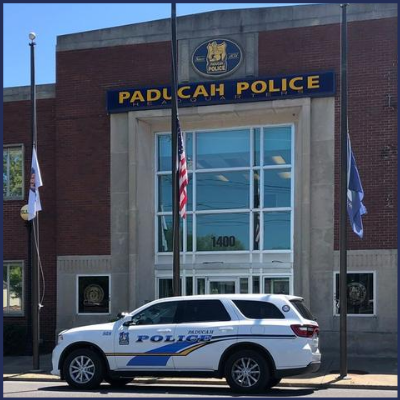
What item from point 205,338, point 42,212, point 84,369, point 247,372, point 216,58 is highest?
point 216,58

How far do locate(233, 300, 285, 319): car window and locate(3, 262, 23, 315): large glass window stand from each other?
10.1m

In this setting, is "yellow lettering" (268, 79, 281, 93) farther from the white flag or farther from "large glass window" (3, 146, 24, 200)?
"large glass window" (3, 146, 24, 200)

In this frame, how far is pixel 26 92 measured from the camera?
64.4ft

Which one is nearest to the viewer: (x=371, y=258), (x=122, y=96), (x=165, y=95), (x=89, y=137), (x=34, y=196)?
(x=34, y=196)

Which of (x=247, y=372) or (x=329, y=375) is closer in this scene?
(x=247, y=372)

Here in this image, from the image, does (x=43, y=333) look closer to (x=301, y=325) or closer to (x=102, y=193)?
(x=102, y=193)

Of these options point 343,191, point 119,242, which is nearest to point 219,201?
point 119,242

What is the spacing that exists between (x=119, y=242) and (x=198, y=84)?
495cm

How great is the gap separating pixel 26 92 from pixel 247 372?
12489 mm

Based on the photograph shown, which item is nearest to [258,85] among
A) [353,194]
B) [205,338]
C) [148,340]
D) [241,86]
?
[241,86]

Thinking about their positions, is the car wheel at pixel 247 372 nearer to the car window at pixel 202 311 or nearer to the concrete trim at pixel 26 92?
the car window at pixel 202 311

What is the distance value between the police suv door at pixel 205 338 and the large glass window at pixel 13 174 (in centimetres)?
1005

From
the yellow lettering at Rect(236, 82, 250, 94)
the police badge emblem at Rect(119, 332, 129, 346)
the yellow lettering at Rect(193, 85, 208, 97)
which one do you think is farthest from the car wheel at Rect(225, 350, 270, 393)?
the yellow lettering at Rect(193, 85, 208, 97)

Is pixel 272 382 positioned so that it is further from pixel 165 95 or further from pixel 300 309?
pixel 165 95
